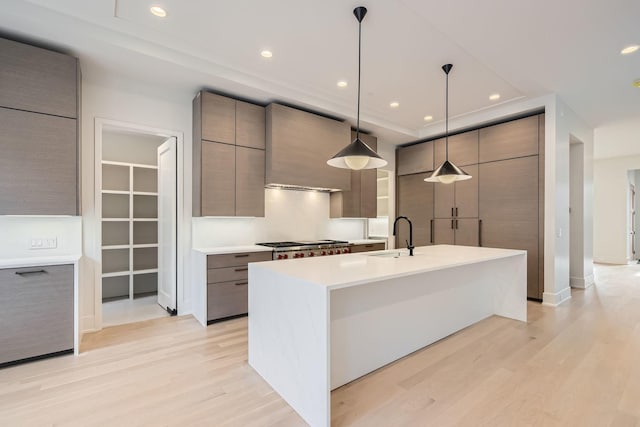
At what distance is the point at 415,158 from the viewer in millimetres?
5941

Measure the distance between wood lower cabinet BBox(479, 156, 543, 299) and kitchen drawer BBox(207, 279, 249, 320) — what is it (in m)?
3.84

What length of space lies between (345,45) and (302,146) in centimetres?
154

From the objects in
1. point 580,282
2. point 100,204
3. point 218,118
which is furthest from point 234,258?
point 580,282

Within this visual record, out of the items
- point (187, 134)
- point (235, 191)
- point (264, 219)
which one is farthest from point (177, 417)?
point (187, 134)

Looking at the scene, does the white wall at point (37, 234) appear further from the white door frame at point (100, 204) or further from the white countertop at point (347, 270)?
the white countertop at point (347, 270)

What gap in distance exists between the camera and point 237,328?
3264mm

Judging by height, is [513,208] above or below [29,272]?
above

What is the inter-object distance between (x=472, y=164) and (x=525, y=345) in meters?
3.09

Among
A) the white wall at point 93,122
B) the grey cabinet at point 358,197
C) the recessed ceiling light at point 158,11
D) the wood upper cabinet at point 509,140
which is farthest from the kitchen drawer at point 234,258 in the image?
the wood upper cabinet at point 509,140

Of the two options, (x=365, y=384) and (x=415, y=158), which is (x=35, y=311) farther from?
(x=415, y=158)

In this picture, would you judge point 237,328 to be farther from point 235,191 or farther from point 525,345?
point 525,345

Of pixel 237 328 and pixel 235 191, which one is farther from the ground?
pixel 235 191

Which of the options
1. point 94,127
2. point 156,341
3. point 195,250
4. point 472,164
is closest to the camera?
point 156,341

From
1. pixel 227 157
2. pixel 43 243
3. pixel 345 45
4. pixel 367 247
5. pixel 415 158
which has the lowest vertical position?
pixel 367 247
